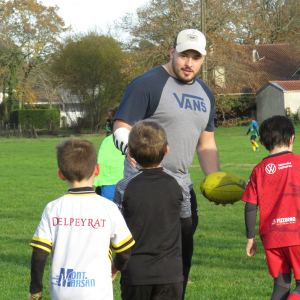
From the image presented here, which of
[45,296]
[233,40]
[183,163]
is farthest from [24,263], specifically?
[233,40]

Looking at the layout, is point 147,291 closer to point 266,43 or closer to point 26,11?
point 26,11

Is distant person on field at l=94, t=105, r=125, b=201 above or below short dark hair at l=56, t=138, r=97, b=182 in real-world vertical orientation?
below

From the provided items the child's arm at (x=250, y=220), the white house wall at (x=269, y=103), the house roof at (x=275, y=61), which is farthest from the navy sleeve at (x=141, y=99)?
the house roof at (x=275, y=61)

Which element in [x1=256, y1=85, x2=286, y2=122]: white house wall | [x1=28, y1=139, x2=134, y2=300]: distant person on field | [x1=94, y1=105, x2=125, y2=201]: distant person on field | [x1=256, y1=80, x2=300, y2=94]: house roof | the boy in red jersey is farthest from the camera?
[x1=256, y1=85, x2=286, y2=122]: white house wall

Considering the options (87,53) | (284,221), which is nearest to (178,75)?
(284,221)

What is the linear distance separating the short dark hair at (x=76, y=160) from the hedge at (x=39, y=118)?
152 feet

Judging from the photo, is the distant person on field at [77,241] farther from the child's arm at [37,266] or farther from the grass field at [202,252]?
the grass field at [202,252]

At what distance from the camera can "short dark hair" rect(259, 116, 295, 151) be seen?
383 cm

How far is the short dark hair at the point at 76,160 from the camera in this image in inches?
111

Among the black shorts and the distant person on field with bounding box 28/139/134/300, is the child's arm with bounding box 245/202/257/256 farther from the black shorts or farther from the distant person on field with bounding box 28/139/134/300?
the distant person on field with bounding box 28/139/134/300

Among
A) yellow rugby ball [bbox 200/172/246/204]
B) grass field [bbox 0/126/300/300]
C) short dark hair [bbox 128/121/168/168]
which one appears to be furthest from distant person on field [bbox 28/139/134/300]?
grass field [bbox 0/126/300/300]

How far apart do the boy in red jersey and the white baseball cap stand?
0.83m

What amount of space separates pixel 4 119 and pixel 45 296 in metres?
47.3

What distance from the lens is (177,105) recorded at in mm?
3686
